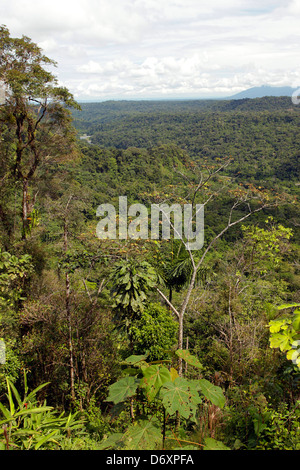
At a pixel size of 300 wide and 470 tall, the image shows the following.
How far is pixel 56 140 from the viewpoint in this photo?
10648 mm

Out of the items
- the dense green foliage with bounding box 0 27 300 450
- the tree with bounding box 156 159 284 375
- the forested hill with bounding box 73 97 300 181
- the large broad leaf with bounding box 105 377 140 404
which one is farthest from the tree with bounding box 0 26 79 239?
the forested hill with bounding box 73 97 300 181

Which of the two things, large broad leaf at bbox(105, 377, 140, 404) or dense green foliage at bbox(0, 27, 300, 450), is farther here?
dense green foliage at bbox(0, 27, 300, 450)

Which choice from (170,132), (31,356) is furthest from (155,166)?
(170,132)

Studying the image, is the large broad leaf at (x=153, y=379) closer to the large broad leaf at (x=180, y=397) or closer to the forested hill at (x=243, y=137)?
the large broad leaf at (x=180, y=397)

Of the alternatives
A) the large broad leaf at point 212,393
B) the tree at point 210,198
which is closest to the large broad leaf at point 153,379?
the large broad leaf at point 212,393

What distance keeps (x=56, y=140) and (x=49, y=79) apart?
2168 mm

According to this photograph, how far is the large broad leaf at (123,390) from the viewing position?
1638 millimetres

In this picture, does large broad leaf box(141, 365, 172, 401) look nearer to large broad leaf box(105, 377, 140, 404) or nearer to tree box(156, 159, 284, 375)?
large broad leaf box(105, 377, 140, 404)

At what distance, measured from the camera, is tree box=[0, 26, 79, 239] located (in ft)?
28.0

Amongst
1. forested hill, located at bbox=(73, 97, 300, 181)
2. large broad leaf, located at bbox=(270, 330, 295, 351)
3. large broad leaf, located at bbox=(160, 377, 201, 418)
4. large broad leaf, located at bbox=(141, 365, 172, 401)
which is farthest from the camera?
forested hill, located at bbox=(73, 97, 300, 181)

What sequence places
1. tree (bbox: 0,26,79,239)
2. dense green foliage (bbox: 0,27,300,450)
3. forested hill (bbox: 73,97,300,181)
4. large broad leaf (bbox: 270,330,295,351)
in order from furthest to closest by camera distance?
1. forested hill (bbox: 73,97,300,181)
2. tree (bbox: 0,26,79,239)
3. dense green foliage (bbox: 0,27,300,450)
4. large broad leaf (bbox: 270,330,295,351)

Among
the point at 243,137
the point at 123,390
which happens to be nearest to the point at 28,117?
the point at 123,390

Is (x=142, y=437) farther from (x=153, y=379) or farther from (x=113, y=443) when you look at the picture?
(x=153, y=379)
